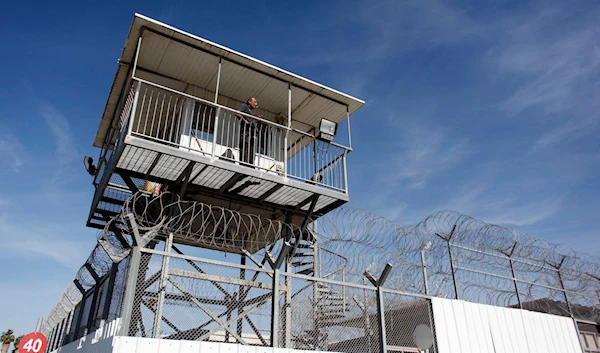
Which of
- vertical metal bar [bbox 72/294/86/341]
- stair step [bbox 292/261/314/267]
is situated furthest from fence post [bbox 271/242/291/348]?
vertical metal bar [bbox 72/294/86/341]

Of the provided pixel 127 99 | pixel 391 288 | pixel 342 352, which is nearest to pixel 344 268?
pixel 391 288

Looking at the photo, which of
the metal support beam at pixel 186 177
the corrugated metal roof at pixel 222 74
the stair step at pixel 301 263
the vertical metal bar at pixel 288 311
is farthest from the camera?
the stair step at pixel 301 263

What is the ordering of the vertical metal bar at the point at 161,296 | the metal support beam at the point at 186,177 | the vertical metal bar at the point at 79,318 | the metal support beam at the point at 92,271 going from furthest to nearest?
the vertical metal bar at the point at 79,318 → the metal support beam at the point at 92,271 → the metal support beam at the point at 186,177 → the vertical metal bar at the point at 161,296

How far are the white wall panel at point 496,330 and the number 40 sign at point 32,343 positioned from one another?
7403mm

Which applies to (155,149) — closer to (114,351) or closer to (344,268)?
(114,351)

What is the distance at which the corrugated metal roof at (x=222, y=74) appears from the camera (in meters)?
8.70

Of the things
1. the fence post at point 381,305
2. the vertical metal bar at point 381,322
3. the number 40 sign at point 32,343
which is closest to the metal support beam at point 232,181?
the fence post at point 381,305

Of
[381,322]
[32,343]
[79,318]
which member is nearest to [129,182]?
[32,343]

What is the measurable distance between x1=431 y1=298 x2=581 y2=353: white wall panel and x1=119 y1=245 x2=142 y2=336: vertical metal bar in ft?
17.5

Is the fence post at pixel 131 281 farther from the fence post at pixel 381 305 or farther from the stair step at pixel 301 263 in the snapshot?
the stair step at pixel 301 263

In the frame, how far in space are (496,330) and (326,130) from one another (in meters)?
5.48

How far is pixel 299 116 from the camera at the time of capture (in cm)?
1124

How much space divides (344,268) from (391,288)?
1249 millimetres

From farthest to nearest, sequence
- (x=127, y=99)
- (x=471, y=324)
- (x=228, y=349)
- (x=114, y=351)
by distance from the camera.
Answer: (x=127, y=99) < (x=471, y=324) < (x=228, y=349) < (x=114, y=351)
